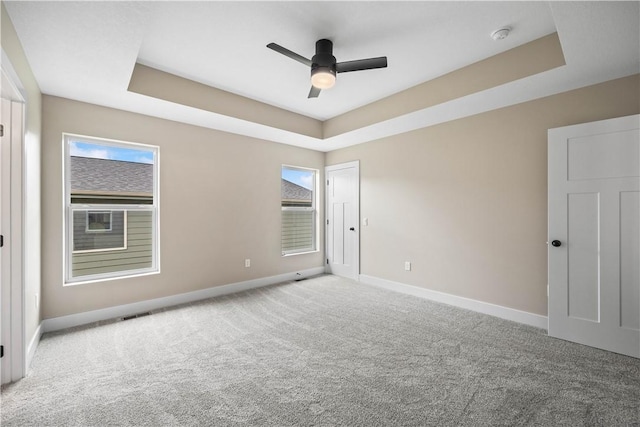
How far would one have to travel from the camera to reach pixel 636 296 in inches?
94.7

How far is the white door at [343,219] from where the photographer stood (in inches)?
196

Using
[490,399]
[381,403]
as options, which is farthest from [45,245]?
[490,399]

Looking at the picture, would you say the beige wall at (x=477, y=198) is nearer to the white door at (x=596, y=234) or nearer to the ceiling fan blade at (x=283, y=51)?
the white door at (x=596, y=234)

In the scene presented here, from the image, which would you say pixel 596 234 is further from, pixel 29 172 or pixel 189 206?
pixel 29 172

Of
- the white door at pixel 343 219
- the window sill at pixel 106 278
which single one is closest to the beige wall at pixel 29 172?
the window sill at pixel 106 278

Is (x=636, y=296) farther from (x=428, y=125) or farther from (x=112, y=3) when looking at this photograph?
(x=112, y=3)

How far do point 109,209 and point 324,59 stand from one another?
300cm

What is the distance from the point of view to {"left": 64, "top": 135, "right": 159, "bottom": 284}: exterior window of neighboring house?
312 centimetres

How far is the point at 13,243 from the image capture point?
2.08 m

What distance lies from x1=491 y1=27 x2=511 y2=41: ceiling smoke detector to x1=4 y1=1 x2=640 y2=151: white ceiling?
0.05 m

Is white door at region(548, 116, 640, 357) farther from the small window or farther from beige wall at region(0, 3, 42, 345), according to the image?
the small window

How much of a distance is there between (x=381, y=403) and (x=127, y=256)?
333cm

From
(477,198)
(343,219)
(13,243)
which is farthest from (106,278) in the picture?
(477,198)

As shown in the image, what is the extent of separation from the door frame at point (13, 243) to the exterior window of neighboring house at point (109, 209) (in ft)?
3.50
